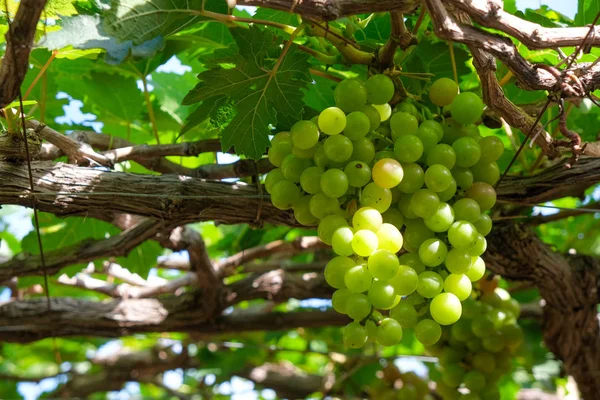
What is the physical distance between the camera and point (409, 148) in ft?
3.10

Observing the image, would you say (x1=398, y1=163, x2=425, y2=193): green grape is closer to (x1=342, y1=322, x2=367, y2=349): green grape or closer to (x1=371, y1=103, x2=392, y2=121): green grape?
(x1=371, y1=103, x2=392, y2=121): green grape

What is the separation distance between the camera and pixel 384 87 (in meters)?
0.97

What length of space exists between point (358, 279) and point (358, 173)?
16 cm

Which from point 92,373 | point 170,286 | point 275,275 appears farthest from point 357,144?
point 92,373

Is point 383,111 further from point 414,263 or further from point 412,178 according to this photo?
point 414,263

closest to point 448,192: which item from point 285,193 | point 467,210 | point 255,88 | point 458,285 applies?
point 467,210

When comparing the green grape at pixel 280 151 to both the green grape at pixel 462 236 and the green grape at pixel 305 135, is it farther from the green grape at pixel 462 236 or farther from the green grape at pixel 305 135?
the green grape at pixel 462 236

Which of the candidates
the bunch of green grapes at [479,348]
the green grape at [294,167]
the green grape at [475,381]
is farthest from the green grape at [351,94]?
the green grape at [475,381]

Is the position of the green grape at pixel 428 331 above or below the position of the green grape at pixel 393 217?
below

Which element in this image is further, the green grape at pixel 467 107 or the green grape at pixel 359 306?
the green grape at pixel 467 107

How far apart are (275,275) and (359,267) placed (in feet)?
3.52

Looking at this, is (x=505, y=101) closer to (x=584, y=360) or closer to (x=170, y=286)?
(x=584, y=360)

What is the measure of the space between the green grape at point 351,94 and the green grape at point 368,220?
165mm

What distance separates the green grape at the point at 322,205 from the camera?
0.96 meters
